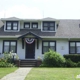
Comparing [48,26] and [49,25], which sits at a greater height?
[49,25]

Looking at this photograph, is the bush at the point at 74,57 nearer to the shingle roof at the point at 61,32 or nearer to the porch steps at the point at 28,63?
the shingle roof at the point at 61,32

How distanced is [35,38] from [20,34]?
2.19 m

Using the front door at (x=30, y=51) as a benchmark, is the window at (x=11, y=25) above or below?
above

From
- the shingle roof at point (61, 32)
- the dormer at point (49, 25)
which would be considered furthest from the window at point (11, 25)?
the dormer at point (49, 25)

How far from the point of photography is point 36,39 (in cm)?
2484

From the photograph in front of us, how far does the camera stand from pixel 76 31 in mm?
26703

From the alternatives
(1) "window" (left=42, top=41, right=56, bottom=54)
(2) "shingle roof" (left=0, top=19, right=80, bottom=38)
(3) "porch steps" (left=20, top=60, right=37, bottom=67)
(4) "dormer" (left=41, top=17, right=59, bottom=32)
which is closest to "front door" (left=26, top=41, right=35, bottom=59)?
(1) "window" (left=42, top=41, right=56, bottom=54)

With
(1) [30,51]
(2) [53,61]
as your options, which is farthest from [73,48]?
(1) [30,51]

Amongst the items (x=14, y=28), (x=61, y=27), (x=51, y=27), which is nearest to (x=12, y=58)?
(x=14, y=28)

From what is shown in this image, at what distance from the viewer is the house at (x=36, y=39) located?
81.0 ft

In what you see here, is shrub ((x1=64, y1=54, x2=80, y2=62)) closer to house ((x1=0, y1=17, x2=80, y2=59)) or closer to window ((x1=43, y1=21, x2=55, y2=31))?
house ((x1=0, y1=17, x2=80, y2=59))

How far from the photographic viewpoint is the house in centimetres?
2469

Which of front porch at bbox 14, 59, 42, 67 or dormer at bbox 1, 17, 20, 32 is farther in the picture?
dormer at bbox 1, 17, 20, 32

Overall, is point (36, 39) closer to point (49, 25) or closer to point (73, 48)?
point (49, 25)
